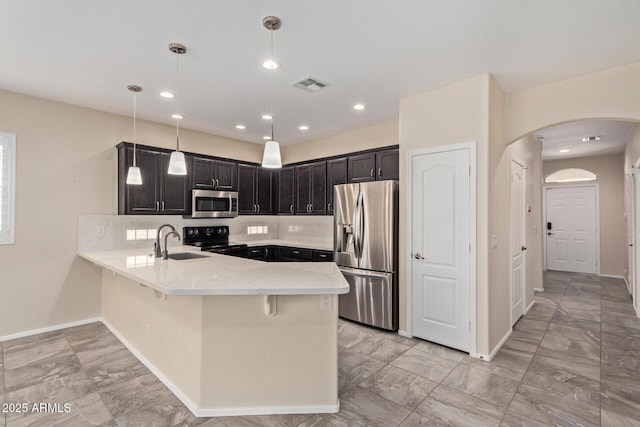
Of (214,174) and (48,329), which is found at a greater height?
(214,174)

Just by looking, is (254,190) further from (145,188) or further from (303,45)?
(303,45)

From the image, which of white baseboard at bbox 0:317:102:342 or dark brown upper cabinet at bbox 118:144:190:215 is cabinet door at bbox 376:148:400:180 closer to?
dark brown upper cabinet at bbox 118:144:190:215

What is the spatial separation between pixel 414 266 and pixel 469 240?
695mm

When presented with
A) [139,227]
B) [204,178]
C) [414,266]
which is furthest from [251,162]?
[414,266]

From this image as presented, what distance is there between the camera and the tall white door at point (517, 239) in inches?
155

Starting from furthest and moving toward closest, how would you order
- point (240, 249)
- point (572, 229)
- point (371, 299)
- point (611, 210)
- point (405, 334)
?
1. point (572, 229)
2. point (611, 210)
3. point (240, 249)
4. point (371, 299)
5. point (405, 334)

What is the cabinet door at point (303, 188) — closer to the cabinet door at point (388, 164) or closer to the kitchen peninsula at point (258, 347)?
the cabinet door at point (388, 164)

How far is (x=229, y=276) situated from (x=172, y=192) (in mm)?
2656

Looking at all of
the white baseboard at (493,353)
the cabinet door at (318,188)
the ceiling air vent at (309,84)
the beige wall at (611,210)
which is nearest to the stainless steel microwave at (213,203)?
the cabinet door at (318,188)

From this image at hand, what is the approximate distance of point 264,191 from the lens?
575 cm

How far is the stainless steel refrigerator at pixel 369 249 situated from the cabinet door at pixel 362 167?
418mm

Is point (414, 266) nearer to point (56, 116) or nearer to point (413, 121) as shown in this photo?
point (413, 121)

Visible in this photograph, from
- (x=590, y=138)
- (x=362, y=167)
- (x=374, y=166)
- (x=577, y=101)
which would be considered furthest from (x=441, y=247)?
(x=590, y=138)

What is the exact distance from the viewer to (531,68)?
2896 millimetres
